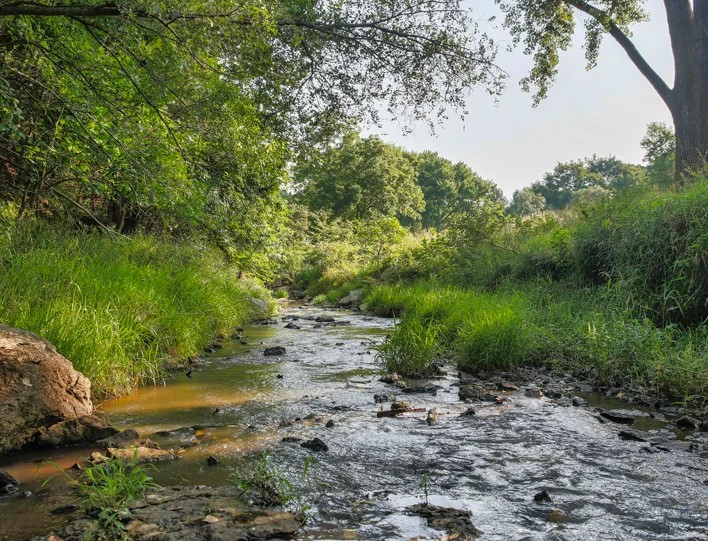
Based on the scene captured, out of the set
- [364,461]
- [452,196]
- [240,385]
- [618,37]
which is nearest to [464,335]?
[240,385]

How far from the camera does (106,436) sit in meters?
4.25

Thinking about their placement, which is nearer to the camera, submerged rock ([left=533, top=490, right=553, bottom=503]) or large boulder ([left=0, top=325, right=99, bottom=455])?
submerged rock ([left=533, top=490, right=553, bottom=503])

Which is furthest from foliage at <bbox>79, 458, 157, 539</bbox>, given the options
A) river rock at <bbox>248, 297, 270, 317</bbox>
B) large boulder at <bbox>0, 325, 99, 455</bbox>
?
river rock at <bbox>248, 297, 270, 317</bbox>

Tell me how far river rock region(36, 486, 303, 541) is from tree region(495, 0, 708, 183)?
39.5 ft

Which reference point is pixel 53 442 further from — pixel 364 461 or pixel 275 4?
pixel 275 4

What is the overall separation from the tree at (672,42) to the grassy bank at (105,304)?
11.2 meters

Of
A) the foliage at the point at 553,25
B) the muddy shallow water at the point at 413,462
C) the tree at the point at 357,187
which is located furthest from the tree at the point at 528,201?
the muddy shallow water at the point at 413,462

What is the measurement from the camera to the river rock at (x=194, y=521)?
2648mm

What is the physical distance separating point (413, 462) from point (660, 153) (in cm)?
2784

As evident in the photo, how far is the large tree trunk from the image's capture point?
12672 mm

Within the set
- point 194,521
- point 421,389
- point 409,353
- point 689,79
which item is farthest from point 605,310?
point 689,79

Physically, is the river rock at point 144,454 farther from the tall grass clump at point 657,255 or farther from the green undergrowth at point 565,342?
the tall grass clump at point 657,255

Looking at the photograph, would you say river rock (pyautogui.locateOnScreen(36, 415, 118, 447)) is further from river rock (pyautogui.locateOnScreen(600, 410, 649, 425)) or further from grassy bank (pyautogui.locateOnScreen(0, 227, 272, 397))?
river rock (pyautogui.locateOnScreen(600, 410, 649, 425))

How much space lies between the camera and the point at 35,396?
4.18 meters
